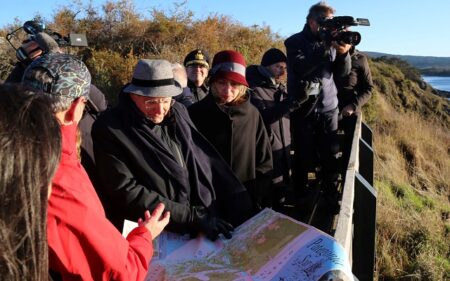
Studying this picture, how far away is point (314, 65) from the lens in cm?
450

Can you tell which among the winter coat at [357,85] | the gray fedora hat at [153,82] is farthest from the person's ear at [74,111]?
the winter coat at [357,85]

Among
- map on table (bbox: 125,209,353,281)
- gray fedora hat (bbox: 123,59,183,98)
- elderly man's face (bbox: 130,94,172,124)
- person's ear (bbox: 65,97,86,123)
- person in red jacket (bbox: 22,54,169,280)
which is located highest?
gray fedora hat (bbox: 123,59,183,98)

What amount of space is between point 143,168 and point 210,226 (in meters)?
0.49

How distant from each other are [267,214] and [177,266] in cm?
58

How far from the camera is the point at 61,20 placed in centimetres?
1480

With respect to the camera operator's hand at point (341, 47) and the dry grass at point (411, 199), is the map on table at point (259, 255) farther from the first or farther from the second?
the dry grass at point (411, 199)

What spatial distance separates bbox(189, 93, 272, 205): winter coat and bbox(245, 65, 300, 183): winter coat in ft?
1.92

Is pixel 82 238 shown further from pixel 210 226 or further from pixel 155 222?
pixel 210 226

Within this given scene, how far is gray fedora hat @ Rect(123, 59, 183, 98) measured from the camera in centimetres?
261

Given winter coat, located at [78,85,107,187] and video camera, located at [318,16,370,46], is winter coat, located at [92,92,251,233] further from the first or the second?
video camera, located at [318,16,370,46]

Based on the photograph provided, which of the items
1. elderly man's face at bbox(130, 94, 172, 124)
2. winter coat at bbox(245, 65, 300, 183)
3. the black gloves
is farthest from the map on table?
winter coat at bbox(245, 65, 300, 183)

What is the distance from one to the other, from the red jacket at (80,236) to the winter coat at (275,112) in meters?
2.47

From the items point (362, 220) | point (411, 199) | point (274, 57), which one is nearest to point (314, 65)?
point (274, 57)

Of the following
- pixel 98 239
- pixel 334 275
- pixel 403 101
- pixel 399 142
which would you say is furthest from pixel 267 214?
pixel 403 101
